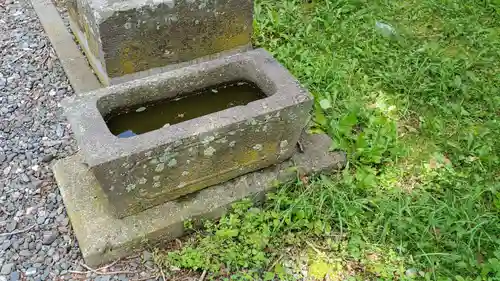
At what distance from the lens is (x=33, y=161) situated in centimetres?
340

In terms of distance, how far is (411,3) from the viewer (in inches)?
215

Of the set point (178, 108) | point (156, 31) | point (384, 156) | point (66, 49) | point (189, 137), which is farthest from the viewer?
point (66, 49)

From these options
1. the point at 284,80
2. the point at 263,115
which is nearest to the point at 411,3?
the point at 284,80

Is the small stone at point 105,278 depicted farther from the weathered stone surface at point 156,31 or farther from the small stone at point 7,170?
the weathered stone surface at point 156,31

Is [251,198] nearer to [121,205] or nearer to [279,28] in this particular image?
[121,205]

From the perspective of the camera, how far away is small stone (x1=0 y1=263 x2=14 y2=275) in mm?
2771

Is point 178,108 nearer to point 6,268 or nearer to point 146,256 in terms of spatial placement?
point 146,256

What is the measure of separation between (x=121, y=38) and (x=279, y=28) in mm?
1868

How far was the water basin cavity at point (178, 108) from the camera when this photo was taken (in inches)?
116

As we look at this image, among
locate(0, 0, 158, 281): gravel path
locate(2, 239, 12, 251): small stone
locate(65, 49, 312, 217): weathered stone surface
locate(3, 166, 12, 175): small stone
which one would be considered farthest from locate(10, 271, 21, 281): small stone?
locate(3, 166, 12, 175): small stone

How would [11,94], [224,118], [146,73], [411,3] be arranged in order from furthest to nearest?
1. [411,3]
2. [11,94]
3. [146,73]
4. [224,118]

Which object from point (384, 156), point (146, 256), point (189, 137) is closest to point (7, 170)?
point (146, 256)

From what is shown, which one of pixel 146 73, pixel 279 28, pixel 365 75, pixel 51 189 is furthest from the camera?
pixel 279 28

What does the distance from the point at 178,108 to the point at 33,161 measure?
1172 mm
